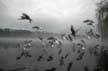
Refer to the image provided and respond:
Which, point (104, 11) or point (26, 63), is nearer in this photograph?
point (26, 63)

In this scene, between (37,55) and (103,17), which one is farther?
(103,17)

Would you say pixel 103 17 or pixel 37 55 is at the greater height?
pixel 103 17

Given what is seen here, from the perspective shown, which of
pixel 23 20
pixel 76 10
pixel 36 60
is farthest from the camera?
pixel 76 10

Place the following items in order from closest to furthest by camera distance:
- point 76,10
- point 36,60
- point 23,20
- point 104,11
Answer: point 23,20 → point 36,60 → point 76,10 → point 104,11

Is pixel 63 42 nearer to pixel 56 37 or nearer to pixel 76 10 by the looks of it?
pixel 56 37

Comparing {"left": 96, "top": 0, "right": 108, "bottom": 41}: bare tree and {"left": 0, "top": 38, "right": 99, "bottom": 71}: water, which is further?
{"left": 96, "top": 0, "right": 108, "bottom": 41}: bare tree


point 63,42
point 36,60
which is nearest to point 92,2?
point 63,42

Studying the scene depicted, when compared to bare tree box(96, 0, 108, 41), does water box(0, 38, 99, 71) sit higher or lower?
lower

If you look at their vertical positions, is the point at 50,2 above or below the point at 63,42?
above

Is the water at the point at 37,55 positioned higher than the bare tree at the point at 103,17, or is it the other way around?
the bare tree at the point at 103,17

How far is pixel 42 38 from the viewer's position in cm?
273

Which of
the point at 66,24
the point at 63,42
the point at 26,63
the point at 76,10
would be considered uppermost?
the point at 76,10

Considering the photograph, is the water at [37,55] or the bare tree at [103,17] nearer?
the water at [37,55]

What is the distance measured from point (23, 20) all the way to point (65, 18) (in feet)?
2.29
